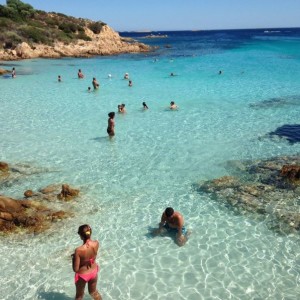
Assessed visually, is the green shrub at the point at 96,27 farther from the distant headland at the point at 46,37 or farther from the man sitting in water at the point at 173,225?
the man sitting in water at the point at 173,225

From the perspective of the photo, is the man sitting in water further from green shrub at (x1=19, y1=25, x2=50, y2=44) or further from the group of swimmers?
green shrub at (x1=19, y1=25, x2=50, y2=44)

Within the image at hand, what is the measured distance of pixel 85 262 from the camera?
6719 millimetres

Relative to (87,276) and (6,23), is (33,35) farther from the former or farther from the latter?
(87,276)

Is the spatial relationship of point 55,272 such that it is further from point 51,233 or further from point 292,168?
point 292,168

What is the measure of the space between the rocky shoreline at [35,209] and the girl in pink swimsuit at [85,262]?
3.28 metres

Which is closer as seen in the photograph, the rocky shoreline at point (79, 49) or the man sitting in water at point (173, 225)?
the man sitting in water at point (173, 225)

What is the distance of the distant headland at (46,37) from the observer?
55438mm

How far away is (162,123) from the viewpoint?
2033 centimetres

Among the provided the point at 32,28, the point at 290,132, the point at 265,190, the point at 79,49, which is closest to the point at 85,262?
the point at 265,190

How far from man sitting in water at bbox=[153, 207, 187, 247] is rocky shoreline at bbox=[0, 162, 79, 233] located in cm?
284

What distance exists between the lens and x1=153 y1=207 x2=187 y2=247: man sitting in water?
30.9 feet

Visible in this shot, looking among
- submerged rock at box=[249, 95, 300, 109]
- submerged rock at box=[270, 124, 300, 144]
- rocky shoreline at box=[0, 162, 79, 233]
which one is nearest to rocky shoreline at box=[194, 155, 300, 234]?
submerged rock at box=[270, 124, 300, 144]

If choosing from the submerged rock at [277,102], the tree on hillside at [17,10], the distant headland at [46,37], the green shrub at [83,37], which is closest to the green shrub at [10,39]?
the distant headland at [46,37]

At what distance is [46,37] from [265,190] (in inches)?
2310
